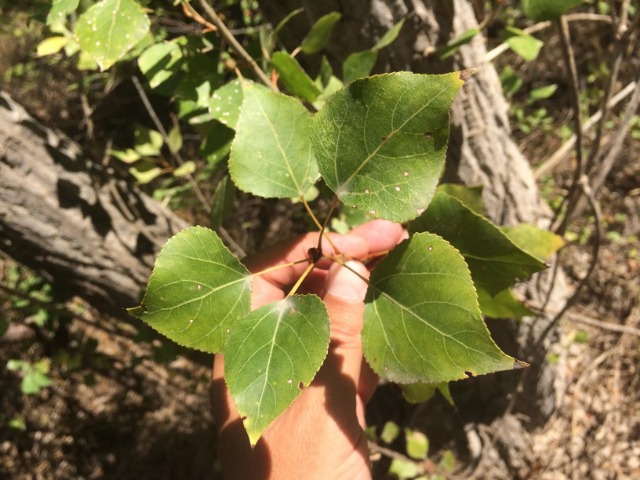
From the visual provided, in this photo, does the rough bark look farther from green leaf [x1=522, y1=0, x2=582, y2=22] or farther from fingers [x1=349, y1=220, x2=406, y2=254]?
green leaf [x1=522, y1=0, x2=582, y2=22]

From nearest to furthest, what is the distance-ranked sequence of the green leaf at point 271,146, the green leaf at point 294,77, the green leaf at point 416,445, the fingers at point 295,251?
the green leaf at point 271,146, the green leaf at point 294,77, the fingers at point 295,251, the green leaf at point 416,445

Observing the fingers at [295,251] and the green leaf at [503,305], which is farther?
the fingers at [295,251]

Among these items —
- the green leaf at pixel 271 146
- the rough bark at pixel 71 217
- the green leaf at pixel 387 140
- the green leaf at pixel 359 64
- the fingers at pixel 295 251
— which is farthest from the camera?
the rough bark at pixel 71 217

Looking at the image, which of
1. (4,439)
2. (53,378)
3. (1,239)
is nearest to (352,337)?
(1,239)

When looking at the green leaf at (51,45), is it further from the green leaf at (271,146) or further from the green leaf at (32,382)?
the green leaf at (32,382)

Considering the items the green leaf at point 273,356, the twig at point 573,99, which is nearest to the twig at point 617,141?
the twig at point 573,99

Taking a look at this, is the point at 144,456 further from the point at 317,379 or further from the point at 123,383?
the point at 317,379
